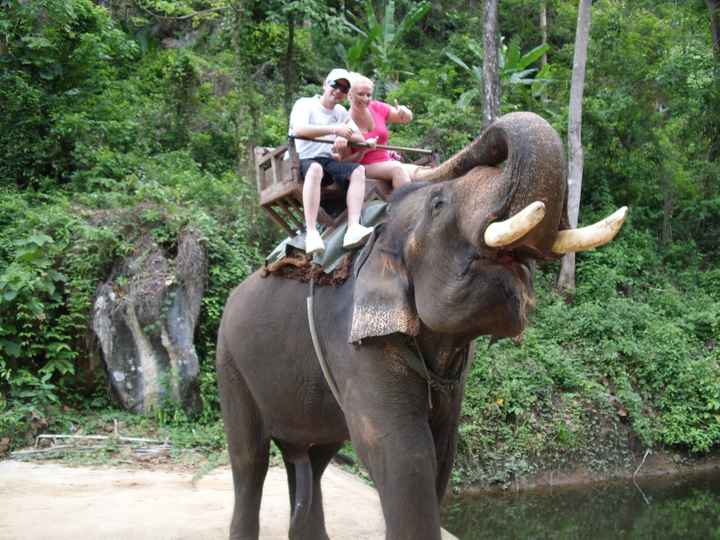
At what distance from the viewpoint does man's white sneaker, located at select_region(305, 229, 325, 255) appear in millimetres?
3691

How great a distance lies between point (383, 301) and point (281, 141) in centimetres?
1054

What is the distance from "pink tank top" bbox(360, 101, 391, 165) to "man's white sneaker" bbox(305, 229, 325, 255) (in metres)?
0.49

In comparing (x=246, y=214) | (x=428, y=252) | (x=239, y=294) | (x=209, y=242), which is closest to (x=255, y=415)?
(x=239, y=294)

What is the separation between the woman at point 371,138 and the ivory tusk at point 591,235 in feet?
4.16

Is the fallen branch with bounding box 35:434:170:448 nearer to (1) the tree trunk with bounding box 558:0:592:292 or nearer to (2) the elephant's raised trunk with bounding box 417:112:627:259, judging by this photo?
(2) the elephant's raised trunk with bounding box 417:112:627:259

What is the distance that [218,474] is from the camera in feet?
23.7

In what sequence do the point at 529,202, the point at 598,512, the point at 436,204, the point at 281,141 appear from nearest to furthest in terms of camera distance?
the point at 529,202 < the point at 436,204 < the point at 598,512 < the point at 281,141

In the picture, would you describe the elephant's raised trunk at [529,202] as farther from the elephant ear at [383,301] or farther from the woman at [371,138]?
the woman at [371,138]

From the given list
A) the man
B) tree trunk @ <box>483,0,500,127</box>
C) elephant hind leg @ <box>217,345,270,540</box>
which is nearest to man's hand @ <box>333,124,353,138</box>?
the man

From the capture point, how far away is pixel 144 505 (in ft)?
19.2

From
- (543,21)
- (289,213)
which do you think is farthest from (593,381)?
(543,21)

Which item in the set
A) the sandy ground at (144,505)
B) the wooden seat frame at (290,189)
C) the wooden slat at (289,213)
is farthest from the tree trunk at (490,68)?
the wooden slat at (289,213)

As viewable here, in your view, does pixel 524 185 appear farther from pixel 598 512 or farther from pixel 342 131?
pixel 598 512

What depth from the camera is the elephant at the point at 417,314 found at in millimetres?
2594
